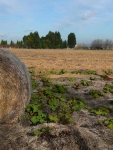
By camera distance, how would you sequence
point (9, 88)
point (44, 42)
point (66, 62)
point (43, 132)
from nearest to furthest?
point (43, 132) → point (9, 88) → point (66, 62) → point (44, 42)

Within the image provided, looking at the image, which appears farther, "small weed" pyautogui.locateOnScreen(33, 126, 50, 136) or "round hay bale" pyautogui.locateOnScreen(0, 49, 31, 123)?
"round hay bale" pyautogui.locateOnScreen(0, 49, 31, 123)

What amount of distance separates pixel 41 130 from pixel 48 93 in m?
2.34

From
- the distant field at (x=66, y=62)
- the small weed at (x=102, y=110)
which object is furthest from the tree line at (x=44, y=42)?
the small weed at (x=102, y=110)

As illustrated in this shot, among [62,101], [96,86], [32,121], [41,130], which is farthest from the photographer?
[96,86]

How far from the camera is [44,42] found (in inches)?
2985

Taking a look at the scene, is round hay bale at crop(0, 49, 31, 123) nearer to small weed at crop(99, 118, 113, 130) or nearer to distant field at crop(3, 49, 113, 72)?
small weed at crop(99, 118, 113, 130)

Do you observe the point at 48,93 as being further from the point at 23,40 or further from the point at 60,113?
the point at 23,40

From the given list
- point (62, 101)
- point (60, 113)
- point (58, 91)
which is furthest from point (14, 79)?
point (58, 91)

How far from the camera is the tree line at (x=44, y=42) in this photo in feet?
241

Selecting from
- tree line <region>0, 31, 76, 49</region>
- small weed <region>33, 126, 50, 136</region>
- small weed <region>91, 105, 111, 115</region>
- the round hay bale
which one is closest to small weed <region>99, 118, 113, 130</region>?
small weed <region>91, 105, 111, 115</region>

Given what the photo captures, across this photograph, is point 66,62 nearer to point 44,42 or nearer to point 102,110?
point 102,110

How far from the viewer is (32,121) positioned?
5469 millimetres

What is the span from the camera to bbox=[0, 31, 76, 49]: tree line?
73.6 metres

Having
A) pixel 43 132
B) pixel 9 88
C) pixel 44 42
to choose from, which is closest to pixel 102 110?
pixel 43 132
